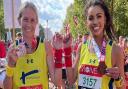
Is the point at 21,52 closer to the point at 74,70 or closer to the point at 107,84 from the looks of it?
the point at 74,70

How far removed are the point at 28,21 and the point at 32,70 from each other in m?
0.51

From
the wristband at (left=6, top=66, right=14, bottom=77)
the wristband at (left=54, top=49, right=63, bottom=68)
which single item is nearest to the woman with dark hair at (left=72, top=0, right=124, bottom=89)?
the wristband at (left=54, top=49, right=63, bottom=68)

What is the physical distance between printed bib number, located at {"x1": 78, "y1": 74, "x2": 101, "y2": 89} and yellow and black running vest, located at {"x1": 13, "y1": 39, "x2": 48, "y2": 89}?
0.39 metres

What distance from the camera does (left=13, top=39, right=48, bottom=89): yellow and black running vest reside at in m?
4.46

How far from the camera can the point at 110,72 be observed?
14.0 feet

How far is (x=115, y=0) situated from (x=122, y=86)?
96.1ft

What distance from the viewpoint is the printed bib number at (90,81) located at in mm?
4404

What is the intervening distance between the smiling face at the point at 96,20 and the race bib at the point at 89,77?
14.5 inches

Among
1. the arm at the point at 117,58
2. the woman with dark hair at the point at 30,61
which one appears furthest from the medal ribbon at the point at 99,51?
the woman with dark hair at the point at 30,61

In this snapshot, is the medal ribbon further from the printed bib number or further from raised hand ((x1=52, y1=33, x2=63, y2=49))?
raised hand ((x1=52, y1=33, x2=63, y2=49))

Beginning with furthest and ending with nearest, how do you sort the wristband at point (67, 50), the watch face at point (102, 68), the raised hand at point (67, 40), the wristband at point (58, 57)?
the wristband at point (67, 50), the raised hand at point (67, 40), the wristband at point (58, 57), the watch face at point (102, 68)

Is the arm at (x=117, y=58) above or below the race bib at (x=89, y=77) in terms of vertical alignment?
above

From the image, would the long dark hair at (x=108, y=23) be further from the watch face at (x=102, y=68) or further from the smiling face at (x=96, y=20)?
the watch face at (x=102, y=68)

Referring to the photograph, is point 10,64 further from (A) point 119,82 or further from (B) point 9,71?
(A) point 119,82
